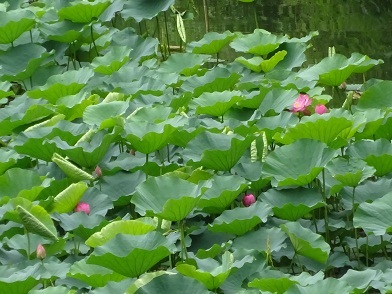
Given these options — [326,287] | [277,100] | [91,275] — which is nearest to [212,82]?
[277,100]

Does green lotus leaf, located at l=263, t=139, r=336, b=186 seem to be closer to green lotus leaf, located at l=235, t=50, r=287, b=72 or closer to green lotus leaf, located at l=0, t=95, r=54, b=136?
green lotus leaf, located at l=0, t=95, r=54, b=136

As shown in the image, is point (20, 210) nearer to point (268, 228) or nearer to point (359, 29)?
point (268, 228)

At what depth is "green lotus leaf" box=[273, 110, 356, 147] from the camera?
254 cm

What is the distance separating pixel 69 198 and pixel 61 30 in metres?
1.49

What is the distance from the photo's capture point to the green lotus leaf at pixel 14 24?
11.9 ft

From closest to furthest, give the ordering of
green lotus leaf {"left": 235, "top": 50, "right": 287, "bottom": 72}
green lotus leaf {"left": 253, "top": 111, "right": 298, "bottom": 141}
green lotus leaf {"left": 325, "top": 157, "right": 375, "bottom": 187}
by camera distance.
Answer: green lotus leaf {"left": 325, "top": 157, "right": 375, "bottom": 187}, green lotus leaf {"left": 253, "top": 111, "right": 298, "bottom": 141}, green lotus leaf {"left": 235, "top": 50, "right": 287, "bottom": 72}

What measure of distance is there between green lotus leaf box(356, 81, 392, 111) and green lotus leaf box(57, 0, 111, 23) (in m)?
1.20

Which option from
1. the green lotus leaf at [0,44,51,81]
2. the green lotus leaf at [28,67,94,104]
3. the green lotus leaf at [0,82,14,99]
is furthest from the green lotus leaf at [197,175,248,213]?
the green lotus leaf at [0,44,51,81]

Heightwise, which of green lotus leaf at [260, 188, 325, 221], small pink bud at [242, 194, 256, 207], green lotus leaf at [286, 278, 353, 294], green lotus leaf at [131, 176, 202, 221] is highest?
green lotus leaf at [286, 278, 353, 294]

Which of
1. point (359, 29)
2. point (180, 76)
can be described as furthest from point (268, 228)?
point (359, 29)

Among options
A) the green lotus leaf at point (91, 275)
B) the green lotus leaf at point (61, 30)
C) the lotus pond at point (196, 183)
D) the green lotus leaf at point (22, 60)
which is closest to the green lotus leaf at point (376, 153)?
the lotus pond at point (196, 183)

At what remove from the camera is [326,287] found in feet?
6.17

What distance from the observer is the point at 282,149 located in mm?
2496

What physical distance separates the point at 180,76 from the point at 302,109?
0.66 m
